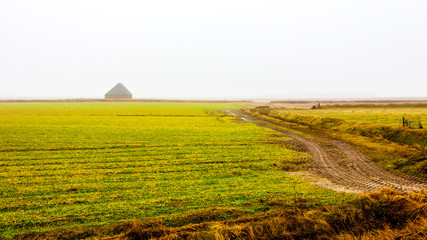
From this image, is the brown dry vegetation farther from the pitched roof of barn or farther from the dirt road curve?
the pitched roof of barn

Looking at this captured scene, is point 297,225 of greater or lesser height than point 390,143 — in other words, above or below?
above

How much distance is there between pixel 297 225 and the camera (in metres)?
7.11

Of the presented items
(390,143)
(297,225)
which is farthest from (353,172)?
(390,143)

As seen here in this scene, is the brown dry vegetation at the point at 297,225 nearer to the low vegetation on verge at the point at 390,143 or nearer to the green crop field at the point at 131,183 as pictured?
the green crop field at the point at 131,183

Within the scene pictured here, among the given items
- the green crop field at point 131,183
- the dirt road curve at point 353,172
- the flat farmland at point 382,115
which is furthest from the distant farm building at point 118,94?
the dirt road curve at point 353,172

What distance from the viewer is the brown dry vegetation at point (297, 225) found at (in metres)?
6.61

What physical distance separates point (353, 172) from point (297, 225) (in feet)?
24.8

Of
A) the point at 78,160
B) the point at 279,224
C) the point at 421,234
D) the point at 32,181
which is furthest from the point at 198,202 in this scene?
the point at 78,160

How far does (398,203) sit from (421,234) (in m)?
1.90

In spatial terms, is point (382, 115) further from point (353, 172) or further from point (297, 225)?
point (297, 225)

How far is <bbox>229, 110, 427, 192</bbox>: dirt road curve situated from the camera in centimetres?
1075

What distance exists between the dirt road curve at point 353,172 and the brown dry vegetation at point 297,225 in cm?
249

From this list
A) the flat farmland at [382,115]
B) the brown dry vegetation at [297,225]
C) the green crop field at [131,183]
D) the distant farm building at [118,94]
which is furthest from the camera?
the distant farm building at [118,94]

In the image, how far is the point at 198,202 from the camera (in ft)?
Result: 28.6
